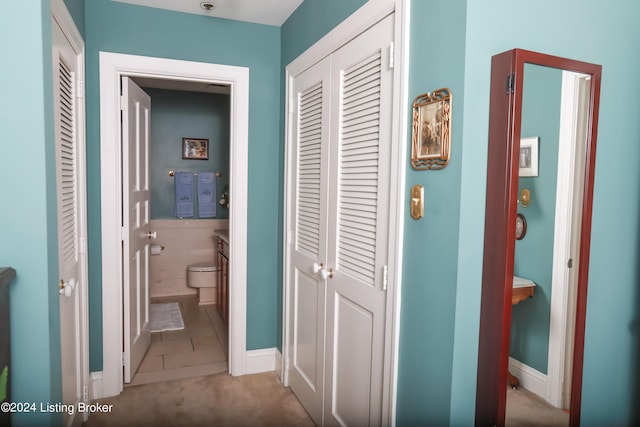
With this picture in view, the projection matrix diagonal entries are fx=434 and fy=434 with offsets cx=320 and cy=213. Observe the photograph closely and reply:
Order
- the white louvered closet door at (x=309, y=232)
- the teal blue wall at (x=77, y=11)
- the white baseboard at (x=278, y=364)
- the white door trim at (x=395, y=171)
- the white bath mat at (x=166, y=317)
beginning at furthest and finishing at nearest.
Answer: the white bath mat at (x=166, y=317)
the white baseboard at (x=278, y=364)
the white louvered closet door at (x=309, y=232)
the teal blue wall at (x=77, y=11)
the white door trim at (x=395, y=171)

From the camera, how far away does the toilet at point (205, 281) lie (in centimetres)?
488

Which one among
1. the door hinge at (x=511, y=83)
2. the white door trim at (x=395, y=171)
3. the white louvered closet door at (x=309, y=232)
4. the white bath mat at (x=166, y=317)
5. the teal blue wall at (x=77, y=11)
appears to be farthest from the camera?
the white bath mat at (x=166, y=317)

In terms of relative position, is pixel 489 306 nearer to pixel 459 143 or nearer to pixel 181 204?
pixel 459 143

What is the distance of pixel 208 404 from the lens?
2691 mm

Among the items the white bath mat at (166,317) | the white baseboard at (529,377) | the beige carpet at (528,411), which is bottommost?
the white bath mat at (166,317)

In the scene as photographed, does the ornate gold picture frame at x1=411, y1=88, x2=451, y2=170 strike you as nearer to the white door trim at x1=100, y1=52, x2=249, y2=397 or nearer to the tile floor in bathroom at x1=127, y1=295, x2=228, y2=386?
the white door trim at x1=100, y1=52, x2=249, y2=397

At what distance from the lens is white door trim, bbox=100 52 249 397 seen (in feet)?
8.76

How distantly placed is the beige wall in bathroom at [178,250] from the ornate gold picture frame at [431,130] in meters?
4.10

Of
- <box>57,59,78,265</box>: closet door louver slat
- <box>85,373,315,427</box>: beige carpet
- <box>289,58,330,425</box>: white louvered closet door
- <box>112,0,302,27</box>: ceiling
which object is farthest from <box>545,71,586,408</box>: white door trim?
<box>57,59,78,265</box>: closet door louver slat

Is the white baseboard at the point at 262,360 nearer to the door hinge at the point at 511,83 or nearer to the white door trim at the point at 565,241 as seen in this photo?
the white door trim at the point at 565,241

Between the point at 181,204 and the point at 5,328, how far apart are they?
12.7ft

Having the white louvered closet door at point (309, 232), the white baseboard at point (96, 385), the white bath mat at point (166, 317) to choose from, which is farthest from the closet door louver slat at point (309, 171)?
the white bath mat at point (166, 317)

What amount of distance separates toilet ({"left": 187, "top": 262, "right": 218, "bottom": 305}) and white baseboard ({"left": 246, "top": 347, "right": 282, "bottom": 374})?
190cm

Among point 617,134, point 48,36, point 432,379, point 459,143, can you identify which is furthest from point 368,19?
point 432,379
